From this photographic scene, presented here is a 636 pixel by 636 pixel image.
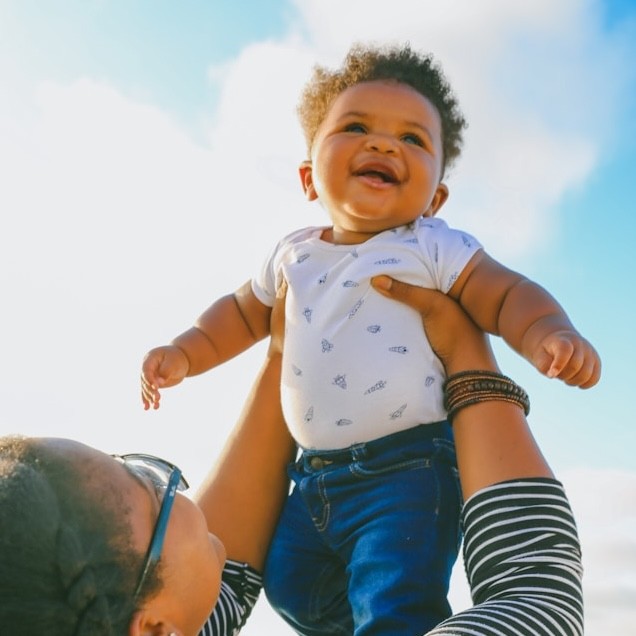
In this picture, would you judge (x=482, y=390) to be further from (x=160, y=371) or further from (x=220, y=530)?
(x=160, y=371)

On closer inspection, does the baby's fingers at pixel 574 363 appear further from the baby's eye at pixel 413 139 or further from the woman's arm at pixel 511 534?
the baby's eye at pixel 413 139

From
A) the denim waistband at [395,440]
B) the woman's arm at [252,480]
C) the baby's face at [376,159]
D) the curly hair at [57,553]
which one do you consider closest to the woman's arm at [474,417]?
the denim waistband at [395,440]

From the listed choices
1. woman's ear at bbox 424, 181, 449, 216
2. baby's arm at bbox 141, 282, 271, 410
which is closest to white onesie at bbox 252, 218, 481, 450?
baby's arm at bbox 141, 282, 271, 410

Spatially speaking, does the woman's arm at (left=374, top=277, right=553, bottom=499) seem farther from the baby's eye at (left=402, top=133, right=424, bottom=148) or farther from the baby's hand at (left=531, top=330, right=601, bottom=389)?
the baby's eye at (left=402, top=133, right=424, bottom=148)

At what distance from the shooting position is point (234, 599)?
9.46 ft

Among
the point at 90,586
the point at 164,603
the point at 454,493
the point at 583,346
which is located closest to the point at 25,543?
the point at 90,586

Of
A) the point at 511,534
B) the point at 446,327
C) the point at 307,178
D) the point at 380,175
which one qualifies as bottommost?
the point at 511,534

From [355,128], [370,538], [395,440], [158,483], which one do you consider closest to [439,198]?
[355,128]

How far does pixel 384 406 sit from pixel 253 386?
27.3 inches

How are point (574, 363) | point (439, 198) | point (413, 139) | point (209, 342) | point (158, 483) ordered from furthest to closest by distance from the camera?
point (439, 198), point (209, 342), point (413, 139), point (574, 363), point (158, 483)

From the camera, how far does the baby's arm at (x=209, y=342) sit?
3.41 metres

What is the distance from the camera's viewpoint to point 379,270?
3102 millimetres

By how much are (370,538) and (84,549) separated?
1192 millimetres

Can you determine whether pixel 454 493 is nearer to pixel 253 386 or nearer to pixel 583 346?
pixel 583 346
